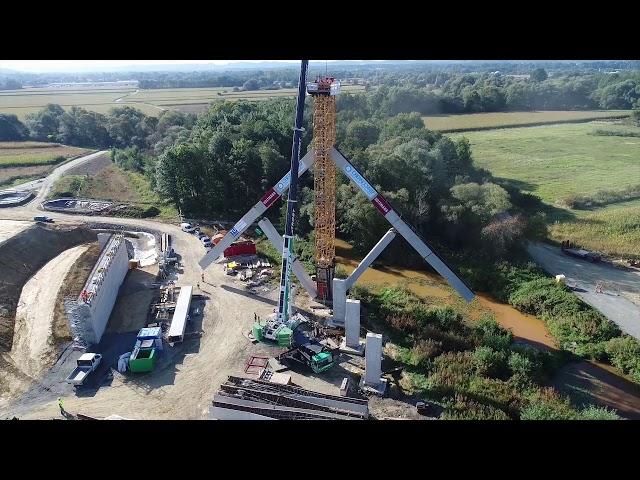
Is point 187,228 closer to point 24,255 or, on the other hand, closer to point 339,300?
point 24,255

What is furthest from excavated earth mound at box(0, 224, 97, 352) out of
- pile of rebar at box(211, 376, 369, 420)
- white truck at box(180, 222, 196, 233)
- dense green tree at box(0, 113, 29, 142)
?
dense green tree at box(0, 113, 29, 142)

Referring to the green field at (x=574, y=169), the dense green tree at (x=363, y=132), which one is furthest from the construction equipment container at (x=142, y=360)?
the dense green tree at (x=363, y=132)

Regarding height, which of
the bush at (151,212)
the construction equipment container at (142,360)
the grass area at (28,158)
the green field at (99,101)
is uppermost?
the green field at (99,101)

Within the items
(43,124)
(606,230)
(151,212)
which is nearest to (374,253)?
(606,230)

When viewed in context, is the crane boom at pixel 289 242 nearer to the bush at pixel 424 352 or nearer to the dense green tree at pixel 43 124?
the bush at pixel 424 352

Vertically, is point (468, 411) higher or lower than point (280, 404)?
lower

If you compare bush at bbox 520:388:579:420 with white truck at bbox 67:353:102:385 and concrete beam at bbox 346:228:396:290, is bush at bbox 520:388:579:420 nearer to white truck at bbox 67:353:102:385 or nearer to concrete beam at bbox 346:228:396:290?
concrete beam at bbox 346:228:396:290

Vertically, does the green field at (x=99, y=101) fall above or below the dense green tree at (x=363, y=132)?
above
